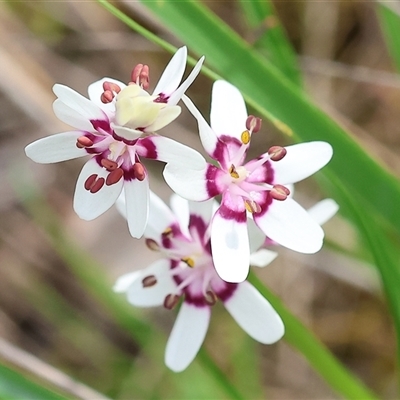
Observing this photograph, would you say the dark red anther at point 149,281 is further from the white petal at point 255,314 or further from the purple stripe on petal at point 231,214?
the purple stripe on petal at point 231,214

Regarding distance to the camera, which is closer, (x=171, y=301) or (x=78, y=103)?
(x=78, y=103)

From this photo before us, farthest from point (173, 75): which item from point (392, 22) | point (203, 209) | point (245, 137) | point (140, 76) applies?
point (392, 22)

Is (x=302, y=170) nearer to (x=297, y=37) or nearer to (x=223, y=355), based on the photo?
(x=223, y=355)

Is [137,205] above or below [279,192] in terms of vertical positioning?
below

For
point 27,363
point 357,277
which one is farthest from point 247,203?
point 357,277

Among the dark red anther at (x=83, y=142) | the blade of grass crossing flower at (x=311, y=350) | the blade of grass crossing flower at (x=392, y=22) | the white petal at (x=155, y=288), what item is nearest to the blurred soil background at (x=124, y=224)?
the blade of grass crossing flower at (x=392, y=22)

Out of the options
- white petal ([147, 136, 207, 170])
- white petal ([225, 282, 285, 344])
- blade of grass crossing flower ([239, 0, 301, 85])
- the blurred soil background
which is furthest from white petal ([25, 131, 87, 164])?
the blurred soil background

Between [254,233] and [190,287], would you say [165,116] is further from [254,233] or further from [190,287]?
[190,287]
